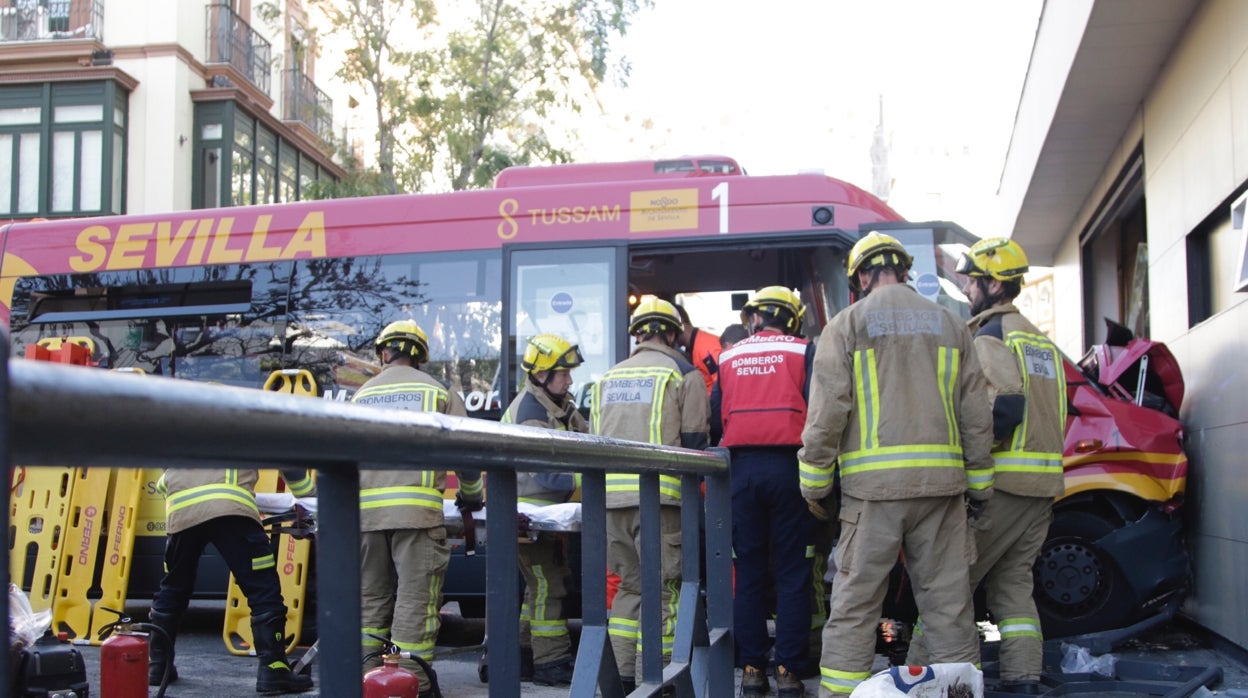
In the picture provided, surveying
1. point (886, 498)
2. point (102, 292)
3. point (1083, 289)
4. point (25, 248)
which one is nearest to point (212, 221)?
point (102, 292)

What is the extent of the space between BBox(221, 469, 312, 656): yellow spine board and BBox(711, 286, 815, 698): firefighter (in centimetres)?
277

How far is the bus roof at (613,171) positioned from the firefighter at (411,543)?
2.57 m

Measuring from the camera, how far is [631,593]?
19.3ft

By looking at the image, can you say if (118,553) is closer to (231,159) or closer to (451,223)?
(451,223)

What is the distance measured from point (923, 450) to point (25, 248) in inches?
277

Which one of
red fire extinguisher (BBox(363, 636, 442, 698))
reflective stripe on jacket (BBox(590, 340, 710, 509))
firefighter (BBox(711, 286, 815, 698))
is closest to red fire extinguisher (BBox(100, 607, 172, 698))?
red fire extinguisher (BBox(363, 636, 442, 698))

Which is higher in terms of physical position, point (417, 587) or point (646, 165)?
point (646, 165)

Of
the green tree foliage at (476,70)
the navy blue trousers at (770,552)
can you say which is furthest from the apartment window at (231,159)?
the navy blue trousers at (770,552)

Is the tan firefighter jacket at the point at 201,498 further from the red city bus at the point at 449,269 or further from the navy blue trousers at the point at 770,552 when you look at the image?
the navy blue trousers at the point at 770,552

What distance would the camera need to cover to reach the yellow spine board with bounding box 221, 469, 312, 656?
23.7ft

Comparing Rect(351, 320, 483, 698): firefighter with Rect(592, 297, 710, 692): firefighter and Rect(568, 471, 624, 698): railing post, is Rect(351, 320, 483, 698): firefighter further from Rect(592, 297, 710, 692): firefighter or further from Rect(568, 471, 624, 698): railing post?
Rect(568, 471, 624, 698): railing post

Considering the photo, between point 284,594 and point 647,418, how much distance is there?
272 centimetres

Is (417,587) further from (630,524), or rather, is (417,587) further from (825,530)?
(825,530)

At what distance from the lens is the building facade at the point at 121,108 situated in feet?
66.9
